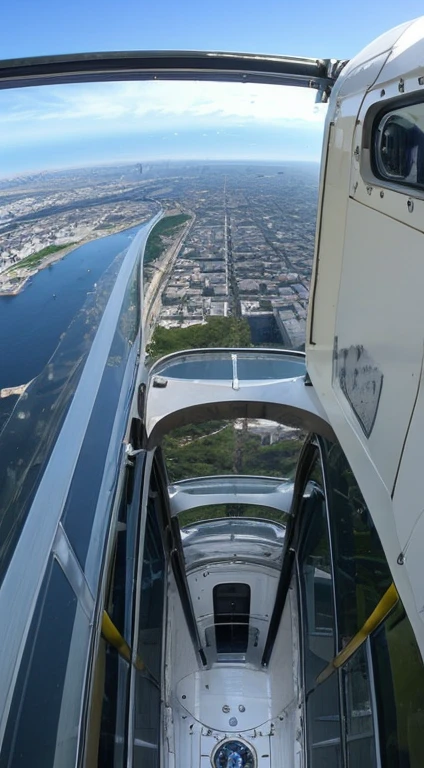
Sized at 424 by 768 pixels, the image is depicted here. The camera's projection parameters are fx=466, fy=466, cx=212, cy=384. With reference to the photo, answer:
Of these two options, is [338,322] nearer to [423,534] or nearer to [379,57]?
[379,57]

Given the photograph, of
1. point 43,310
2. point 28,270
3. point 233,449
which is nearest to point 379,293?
point 43,310

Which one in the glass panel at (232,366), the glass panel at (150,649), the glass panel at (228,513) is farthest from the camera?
the glass panel at (228,513)

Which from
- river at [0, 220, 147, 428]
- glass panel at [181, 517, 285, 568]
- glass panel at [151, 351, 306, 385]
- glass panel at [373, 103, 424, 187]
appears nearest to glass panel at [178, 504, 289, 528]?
glass panel at [181, 517, 285, 568]

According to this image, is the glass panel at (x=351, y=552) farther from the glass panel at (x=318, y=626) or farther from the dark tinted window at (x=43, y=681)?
the dark tinted window at (x=43, y=681)

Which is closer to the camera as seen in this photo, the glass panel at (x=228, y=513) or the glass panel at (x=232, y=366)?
the glass panel at (x=232, y=366)

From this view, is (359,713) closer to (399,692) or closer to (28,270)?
(399,692)

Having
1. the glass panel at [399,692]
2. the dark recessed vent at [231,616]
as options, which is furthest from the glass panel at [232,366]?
the dark recessed vent at [231,616]

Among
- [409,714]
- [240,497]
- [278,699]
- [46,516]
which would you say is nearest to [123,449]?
[46,516]
